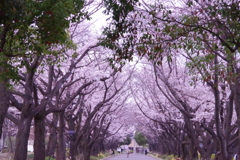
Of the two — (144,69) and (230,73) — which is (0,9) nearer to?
(230,73)

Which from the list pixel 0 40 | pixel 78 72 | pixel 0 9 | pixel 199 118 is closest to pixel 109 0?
pixel 0 9

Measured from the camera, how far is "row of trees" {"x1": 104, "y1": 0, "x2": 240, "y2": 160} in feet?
31.1

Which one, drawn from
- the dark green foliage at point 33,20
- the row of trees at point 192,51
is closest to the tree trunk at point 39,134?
the row of trees at point 192,51

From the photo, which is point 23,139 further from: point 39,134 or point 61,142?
point 61,142

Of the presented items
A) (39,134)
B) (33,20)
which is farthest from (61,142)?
(33,20)

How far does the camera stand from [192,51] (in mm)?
10094

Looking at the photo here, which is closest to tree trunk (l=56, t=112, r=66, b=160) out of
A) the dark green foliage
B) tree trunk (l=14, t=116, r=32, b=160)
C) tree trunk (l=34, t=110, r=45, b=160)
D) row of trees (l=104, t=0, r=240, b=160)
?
tree trunk (l=34, t=110, r=45, b=160)

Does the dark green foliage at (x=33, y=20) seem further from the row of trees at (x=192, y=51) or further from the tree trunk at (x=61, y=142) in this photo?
the tree trunk at (x=61, y=142)

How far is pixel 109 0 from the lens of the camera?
8781mm

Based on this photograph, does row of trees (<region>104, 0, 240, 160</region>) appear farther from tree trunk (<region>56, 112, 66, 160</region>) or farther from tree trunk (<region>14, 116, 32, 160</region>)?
tree trunk (<region>56, 112, 66, 160</region>)

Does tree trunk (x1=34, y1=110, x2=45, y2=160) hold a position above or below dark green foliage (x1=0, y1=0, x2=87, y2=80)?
below

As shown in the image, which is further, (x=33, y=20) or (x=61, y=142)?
(x=61, y=142)

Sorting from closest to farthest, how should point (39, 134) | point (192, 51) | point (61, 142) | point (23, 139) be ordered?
1. point (192, 51)
2. point (23, 139)
3. point (39, 134)
4. point (61, 142)

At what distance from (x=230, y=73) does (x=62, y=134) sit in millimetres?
12829
